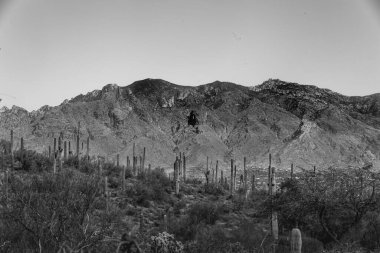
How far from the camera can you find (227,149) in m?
104

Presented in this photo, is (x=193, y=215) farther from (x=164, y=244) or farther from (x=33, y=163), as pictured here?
(x=164, y=244)

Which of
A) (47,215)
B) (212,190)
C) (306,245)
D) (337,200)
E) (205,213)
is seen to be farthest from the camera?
(212,190)

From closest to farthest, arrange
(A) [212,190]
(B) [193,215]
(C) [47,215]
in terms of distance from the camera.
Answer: (C) [47,215] → (B) [193,215] → (A) [212,190]

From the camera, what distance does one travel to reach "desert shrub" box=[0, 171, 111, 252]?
33.6ft

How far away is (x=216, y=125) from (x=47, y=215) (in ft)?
334

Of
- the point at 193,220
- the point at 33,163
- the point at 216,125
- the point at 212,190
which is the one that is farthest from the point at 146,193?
the point at 216,125

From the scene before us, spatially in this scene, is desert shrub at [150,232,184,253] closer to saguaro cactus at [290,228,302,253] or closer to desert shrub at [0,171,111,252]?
saguaro cactus at [290,228,302,253]

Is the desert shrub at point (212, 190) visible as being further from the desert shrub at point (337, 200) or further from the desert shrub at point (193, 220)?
the desert shrub at point (337, 200)

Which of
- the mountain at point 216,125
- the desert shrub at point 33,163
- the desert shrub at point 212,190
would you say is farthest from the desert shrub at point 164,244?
the mountain at point 216,125

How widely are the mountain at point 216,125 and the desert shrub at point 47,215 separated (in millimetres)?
75618

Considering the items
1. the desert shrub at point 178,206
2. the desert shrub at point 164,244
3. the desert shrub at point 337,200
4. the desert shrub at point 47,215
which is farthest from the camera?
the desert shrub at point 178,206

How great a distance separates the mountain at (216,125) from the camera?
96812 mm

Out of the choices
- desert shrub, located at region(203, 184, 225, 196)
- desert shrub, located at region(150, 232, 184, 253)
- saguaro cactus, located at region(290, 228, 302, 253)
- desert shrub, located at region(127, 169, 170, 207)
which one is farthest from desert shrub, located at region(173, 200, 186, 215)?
saguaro cactus, located at region(290, 228, 302, 253)

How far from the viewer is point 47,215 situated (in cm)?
1062
